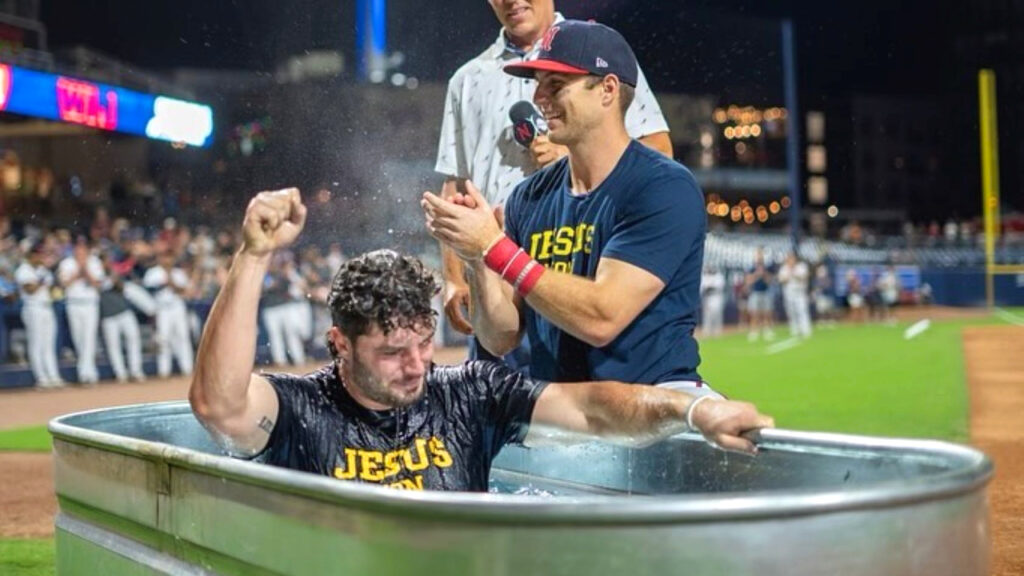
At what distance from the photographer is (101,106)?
67.2 feet

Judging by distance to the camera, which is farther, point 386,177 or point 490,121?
point 386,177

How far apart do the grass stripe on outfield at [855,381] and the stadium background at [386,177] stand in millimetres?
63

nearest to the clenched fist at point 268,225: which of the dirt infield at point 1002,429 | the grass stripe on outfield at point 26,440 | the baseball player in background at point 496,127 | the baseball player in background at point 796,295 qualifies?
the baseball player in background at point 496,127

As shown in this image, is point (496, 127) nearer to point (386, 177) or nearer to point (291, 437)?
point (291, 437)

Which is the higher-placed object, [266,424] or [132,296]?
[132,296]

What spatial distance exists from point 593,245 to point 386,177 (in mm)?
3569

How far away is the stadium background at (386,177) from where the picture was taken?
23.1 feet

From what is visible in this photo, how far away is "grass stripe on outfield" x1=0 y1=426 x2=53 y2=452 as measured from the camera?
10970 mm

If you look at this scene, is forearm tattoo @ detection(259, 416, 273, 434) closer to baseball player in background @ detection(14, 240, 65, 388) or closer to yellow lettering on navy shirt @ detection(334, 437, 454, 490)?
yellow lettering on navy shirt @ detection(334, 437, 454, 490)

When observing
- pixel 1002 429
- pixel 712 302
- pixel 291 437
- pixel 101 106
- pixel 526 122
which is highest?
pixel 101 106

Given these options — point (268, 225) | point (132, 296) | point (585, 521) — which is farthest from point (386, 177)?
point (132, 296)

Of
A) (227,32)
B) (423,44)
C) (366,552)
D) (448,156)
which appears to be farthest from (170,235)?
(366,552)

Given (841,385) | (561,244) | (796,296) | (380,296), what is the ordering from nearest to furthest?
(380,296), (561,244), (841,385), (796,296)

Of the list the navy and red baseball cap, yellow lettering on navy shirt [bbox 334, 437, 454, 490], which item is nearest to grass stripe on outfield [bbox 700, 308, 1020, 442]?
the navy and red baseball cap
